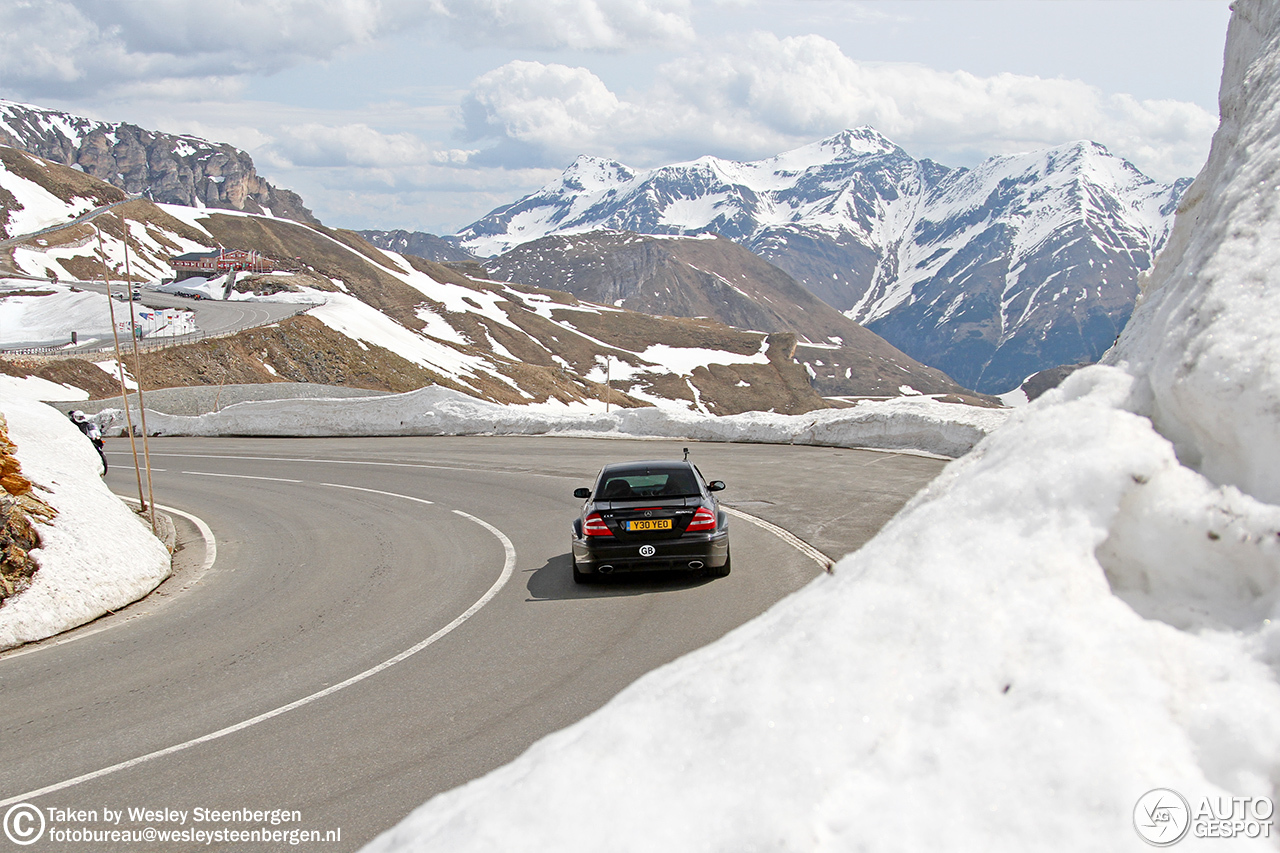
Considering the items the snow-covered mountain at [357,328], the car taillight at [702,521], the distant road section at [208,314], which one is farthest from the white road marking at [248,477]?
the distant road section at [208,314]

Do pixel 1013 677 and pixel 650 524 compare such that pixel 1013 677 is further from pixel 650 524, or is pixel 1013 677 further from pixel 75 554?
pixel 75 554

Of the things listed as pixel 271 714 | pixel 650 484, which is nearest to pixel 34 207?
pixel 650 484

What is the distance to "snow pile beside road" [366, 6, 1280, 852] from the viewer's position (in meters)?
2.40

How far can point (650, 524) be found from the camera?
9.55 m

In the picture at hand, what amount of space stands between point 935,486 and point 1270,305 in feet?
4.79

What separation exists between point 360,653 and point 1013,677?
21.6 feet

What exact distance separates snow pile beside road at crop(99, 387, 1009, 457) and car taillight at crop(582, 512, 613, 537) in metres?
11.1

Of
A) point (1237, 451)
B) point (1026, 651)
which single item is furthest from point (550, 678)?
point (1237, 451)

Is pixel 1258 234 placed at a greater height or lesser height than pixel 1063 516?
greater

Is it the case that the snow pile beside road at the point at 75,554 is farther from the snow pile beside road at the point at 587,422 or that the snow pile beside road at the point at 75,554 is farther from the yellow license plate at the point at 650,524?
the snow pile beside road at the point at 587,422

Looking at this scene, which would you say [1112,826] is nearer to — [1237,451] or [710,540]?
[1237,451]

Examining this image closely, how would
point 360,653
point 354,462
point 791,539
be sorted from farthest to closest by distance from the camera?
point 354,462 → point 791,539 → point 360,653

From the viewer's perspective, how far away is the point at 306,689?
270 inches

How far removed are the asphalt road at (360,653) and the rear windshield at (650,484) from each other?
1083mm
